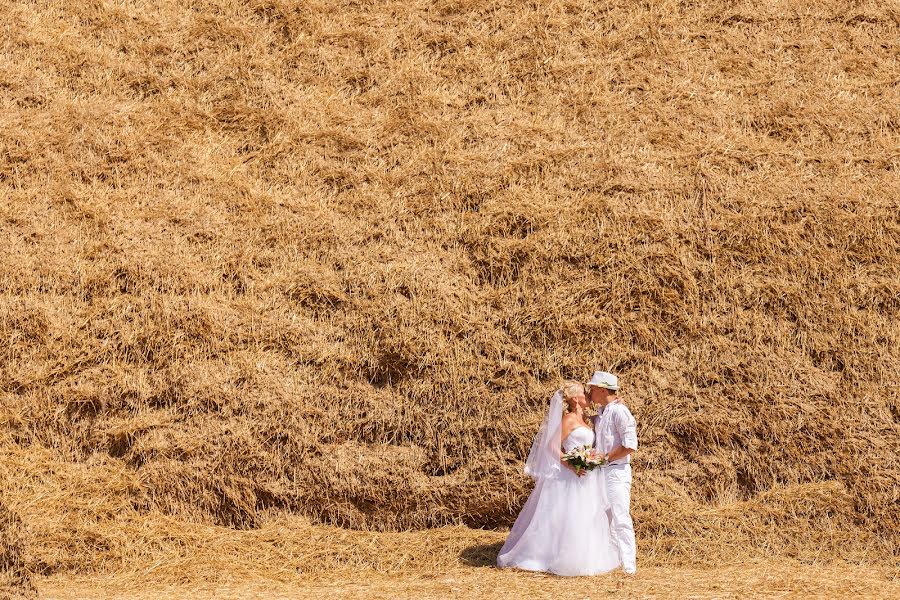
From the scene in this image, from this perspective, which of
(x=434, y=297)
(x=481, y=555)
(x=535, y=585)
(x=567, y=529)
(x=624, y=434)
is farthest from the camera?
(x=434, y=297)

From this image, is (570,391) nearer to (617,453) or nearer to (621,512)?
(617,453)

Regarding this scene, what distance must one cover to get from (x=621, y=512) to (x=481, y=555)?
4.18ft

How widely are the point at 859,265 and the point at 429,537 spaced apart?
497 centimetres

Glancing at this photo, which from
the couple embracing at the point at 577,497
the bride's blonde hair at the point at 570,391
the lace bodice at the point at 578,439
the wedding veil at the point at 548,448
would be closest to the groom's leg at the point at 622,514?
the couple embracing at the point at 577,497

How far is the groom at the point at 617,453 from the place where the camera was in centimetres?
721

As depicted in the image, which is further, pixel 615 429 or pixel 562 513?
pixel 615 429

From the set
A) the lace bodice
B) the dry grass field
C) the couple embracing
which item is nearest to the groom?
the couple embracing

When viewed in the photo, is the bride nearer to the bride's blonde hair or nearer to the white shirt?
the bride's blonde hair

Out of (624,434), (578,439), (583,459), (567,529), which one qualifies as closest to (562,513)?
(567,529)

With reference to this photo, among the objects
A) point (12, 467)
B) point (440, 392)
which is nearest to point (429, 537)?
point (440, 392)

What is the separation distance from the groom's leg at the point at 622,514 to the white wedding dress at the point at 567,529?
0.22 feet

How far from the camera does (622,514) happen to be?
23.8 ft

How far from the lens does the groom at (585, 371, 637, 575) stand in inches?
284

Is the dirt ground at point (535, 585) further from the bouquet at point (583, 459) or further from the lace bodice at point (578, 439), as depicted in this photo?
the lace bodice at point (578, 439)
